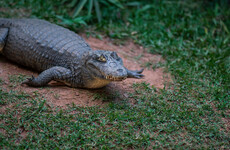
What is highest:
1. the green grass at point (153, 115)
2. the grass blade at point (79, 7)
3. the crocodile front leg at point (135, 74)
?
the grass blade at point (79, 7)

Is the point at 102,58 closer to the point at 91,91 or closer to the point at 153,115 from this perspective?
the point at 91,91

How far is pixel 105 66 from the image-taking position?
11.9 ft

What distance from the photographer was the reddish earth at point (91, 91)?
3738 mm

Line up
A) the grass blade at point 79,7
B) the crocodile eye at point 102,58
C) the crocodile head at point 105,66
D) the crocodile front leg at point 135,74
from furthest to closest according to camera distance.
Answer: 1. the grass blade at point 79,7
2. the crocodile front leg at point 135,74
3. the crocodile eye at point 102,58
4. the crocodile head at point 105,66

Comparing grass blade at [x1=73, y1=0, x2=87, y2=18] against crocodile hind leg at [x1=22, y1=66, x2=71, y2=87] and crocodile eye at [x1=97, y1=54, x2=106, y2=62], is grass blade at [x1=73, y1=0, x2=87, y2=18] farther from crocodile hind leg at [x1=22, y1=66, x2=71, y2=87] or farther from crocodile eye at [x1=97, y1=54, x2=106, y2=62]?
crocodile eye at [x1=97, y1=54, x2=106, y2=62]

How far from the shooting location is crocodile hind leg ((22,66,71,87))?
12.8 feet

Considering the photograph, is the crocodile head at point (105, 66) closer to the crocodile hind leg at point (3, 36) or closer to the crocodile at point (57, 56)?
the crocodile at point (57, 56)

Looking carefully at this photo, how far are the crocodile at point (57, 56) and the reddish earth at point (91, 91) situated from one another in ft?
0.40

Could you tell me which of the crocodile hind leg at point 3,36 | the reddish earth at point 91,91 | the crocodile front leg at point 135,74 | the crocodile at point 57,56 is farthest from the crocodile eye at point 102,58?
the crocodile hind leg at point 3,36

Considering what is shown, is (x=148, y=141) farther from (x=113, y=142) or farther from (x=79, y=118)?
(x=79, y=118)

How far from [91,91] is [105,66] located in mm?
616

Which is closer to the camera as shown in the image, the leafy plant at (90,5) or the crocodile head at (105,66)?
the crocodile head at (105,66)

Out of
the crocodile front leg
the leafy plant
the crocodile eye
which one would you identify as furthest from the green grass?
the leafy plant

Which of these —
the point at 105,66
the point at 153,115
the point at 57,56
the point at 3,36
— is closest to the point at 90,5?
the point at 3,36
